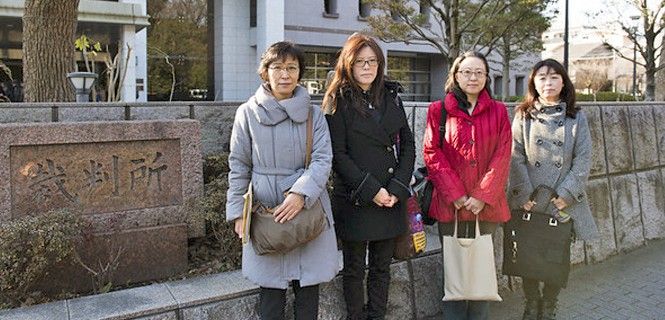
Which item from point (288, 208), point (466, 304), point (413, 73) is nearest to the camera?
point (288, 208)

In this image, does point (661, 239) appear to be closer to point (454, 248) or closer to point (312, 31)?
point (454, 248)

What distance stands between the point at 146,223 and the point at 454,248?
220 centimetres

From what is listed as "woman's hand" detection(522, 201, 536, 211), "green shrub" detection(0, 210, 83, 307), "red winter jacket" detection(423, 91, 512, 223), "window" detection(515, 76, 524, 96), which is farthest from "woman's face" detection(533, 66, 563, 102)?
"window" detection(515, 76, 524, 96)

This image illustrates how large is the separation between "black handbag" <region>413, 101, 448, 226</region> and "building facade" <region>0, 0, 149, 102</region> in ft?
48.0

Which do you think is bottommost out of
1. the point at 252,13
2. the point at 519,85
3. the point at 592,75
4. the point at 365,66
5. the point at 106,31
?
the point at 365,66

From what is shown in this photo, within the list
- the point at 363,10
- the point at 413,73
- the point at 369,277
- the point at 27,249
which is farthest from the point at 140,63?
the point at 369,277

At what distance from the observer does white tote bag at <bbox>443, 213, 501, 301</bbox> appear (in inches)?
134

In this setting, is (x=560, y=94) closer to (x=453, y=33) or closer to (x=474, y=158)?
(x=474, y=158)

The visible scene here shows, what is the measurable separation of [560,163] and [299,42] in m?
25.2

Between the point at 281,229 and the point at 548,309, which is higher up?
the point at 281,229

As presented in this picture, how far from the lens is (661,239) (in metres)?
6.47

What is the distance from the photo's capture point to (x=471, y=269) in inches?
135

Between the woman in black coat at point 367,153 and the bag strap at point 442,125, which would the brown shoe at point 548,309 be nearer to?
the woman in black coat at point 367,153

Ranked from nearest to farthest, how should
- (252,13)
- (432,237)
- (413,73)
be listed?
(432,237) → (252,13) → (413,73)
